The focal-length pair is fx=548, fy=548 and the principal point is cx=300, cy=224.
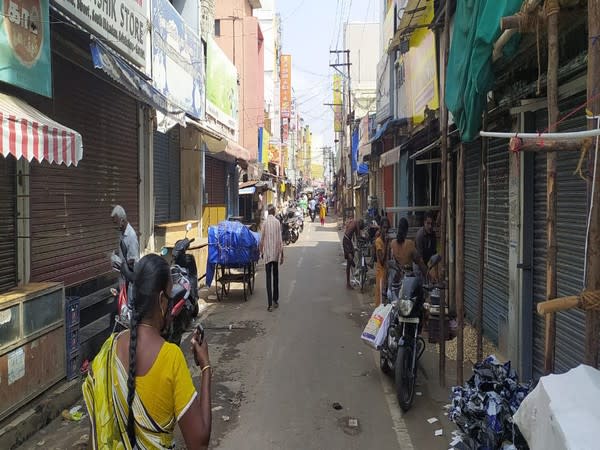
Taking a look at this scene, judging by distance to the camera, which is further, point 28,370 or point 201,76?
point 201,76

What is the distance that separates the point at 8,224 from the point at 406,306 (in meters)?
4.19

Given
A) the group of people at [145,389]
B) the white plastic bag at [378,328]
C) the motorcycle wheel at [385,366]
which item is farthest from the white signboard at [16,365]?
the motorcycle wheel at [385,366]

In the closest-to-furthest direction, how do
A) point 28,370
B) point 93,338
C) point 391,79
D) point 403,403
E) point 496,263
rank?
point 28,370 → point 403,403 → point 93,338 → point 496,263 → point 391,79

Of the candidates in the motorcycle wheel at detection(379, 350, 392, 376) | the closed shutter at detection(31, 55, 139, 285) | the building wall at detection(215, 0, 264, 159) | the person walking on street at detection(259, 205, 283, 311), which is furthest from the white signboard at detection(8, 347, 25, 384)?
the building wall at detection(215, 0, 264, 159)

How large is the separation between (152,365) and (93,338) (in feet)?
16.4

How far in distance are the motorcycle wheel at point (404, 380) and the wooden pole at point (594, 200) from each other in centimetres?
271

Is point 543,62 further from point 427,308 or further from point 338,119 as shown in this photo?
point 338,119

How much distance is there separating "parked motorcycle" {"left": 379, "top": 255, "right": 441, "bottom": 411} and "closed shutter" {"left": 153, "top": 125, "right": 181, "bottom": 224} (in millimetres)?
7161

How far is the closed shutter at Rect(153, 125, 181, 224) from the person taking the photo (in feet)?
38.6

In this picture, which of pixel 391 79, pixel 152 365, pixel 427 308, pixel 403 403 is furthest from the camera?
pixel 391 79

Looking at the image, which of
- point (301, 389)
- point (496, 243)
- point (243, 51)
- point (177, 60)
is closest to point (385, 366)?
point (301, 389)

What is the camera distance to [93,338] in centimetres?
666

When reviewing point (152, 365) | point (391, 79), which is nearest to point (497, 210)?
point (152, 365)

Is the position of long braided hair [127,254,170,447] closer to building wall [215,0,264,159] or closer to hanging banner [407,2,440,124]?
hanging banner [407,2,440,124]
